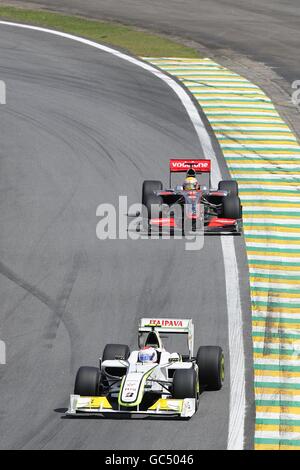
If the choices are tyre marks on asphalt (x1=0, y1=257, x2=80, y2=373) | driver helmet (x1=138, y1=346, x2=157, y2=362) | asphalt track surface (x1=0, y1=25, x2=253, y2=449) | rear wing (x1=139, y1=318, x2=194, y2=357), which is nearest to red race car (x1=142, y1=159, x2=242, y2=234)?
asphalt track surface (x1=0, y1=25, x2=253, y2=449)

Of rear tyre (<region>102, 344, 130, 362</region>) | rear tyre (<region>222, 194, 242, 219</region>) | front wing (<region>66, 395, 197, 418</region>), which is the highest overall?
rear tyre (<region>222, 194, 242, 219</region>)

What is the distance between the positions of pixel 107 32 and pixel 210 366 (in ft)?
99.5

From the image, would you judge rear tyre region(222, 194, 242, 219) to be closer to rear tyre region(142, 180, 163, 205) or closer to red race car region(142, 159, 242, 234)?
red race car region(142, 159, 242, 234)

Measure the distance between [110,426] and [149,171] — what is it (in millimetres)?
14921

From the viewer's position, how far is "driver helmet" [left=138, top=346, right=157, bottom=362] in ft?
71.3

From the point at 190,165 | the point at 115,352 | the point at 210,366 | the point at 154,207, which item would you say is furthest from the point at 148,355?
the point at 190,165

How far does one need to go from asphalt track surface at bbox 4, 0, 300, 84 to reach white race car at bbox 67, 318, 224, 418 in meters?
23.9

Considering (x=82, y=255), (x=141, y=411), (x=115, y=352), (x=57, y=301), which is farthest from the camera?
(x=82, y=255)

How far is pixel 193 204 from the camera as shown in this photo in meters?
30.5

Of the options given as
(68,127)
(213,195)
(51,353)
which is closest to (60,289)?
(51,353)

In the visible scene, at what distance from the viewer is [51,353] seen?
2403cm

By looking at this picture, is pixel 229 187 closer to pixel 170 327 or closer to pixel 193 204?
pixel 193 204

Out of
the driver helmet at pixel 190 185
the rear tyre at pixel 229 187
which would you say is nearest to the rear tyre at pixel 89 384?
the driver helmet at pixel 190 185
